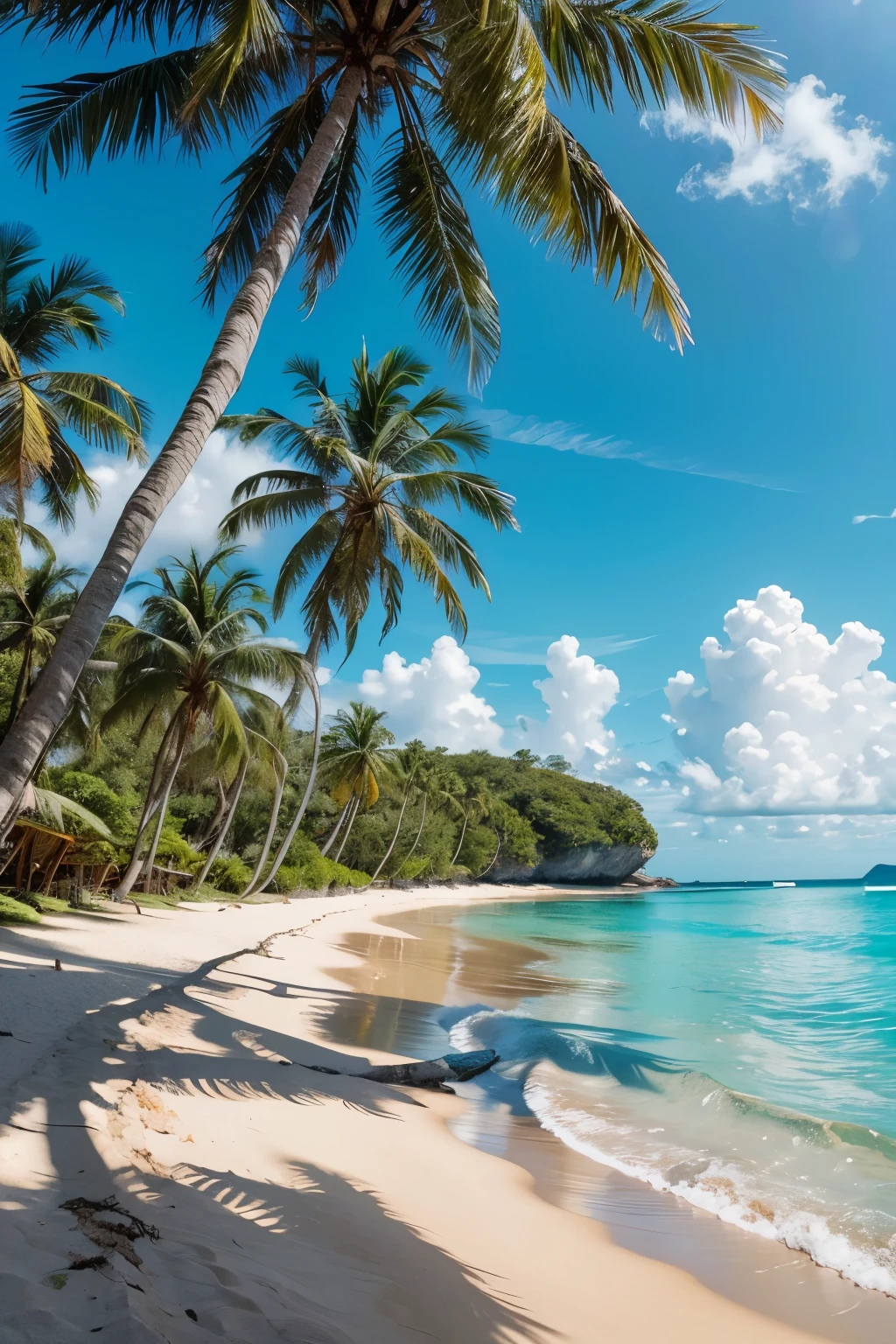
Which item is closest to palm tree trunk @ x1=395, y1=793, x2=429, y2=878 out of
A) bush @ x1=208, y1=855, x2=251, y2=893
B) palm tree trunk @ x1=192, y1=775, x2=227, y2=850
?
palm tree trunk @ x1=192, y1=775, x2=227, y2=850

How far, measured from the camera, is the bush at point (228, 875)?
2367cm

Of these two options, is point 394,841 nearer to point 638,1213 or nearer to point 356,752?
point 356,752

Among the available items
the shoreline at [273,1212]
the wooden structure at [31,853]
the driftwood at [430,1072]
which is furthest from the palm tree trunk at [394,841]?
the shoreline at [273,1212]

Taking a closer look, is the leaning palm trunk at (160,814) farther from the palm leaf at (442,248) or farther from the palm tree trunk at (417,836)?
the palm tree trunk at (417,836)

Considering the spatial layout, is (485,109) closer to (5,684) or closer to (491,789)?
(5,684)

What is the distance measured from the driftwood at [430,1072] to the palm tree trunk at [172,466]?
3.93m

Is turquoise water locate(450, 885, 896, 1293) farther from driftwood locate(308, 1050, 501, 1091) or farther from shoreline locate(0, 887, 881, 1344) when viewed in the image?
shoreline locate(0, 887, 881, 1344)

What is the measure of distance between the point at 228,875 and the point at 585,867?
213 feet

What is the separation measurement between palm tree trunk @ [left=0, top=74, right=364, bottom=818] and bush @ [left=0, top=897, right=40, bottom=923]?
23.3 ft

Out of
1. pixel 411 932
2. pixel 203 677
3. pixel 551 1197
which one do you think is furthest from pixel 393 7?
pixel 411 932

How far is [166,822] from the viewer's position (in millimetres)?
23062

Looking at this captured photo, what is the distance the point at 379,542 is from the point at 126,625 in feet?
23.7

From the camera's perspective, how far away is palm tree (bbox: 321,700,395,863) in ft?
110

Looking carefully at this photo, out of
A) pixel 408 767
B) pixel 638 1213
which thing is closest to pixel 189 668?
pixel 638 1213
